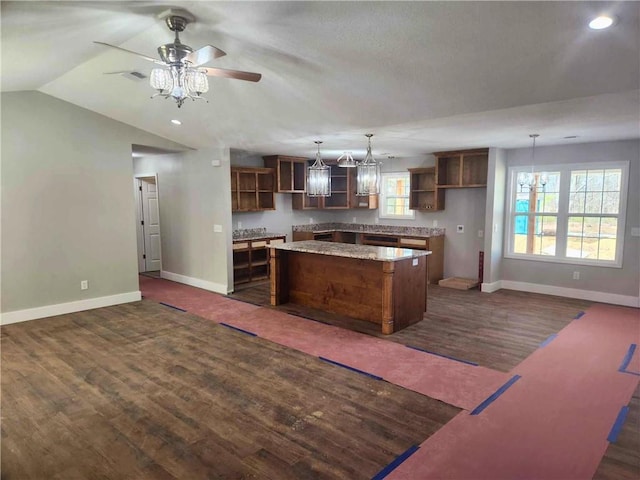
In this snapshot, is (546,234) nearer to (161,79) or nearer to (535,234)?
(535,234)

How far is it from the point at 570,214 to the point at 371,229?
12.0ft

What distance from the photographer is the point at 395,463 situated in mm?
2299

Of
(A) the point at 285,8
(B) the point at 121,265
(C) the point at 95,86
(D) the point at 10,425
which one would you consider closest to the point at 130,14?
(A) the point at 285,8

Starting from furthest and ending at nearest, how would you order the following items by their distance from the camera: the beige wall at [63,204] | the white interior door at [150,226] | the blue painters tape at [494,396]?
the white interior door at [150,226]
the beige wall at [63,204]
the blue painters tape at [494,396]

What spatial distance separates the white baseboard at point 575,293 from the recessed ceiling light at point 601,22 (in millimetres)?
4804

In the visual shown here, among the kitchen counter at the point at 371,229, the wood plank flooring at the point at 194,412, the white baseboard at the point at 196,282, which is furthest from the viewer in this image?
the kitchen counter at the point at 371,229

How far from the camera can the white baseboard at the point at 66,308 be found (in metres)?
4.93

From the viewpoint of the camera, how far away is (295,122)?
15.4 feet

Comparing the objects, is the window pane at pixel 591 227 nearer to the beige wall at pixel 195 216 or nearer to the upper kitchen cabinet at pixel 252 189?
the upper kitchen cabinet at pixel 252 189

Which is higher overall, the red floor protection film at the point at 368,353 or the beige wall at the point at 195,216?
the beige wall at the point at 195,216

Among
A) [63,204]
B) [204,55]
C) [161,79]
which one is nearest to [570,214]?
[204,55]

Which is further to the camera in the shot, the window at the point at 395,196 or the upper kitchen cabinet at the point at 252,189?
the window at the point at 395,196

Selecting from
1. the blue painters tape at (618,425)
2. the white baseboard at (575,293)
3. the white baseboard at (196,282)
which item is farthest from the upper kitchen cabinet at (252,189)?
the blue painters tape at (618,425)

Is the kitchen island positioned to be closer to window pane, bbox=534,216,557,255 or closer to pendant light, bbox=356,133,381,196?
pendant light, bbox=356,133,381,196
